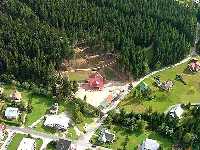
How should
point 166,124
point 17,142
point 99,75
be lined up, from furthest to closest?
point 99,75 < point 166,124 < point 17,142

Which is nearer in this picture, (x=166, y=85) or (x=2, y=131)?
(x=2, y=131)

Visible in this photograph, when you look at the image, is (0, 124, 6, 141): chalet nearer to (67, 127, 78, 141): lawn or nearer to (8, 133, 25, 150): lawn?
(8, 133, 25, 150): lawn

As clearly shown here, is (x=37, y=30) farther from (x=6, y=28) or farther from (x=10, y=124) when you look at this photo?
(x=10, y=124)

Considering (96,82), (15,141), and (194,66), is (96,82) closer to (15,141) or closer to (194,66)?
(15,141)

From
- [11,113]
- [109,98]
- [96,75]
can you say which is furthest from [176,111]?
[11,113]

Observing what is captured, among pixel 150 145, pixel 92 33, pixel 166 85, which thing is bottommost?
pixel 150 145

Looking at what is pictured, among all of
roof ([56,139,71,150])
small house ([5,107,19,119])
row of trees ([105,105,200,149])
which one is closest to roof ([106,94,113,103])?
row of trees ([105,105,200,149])
